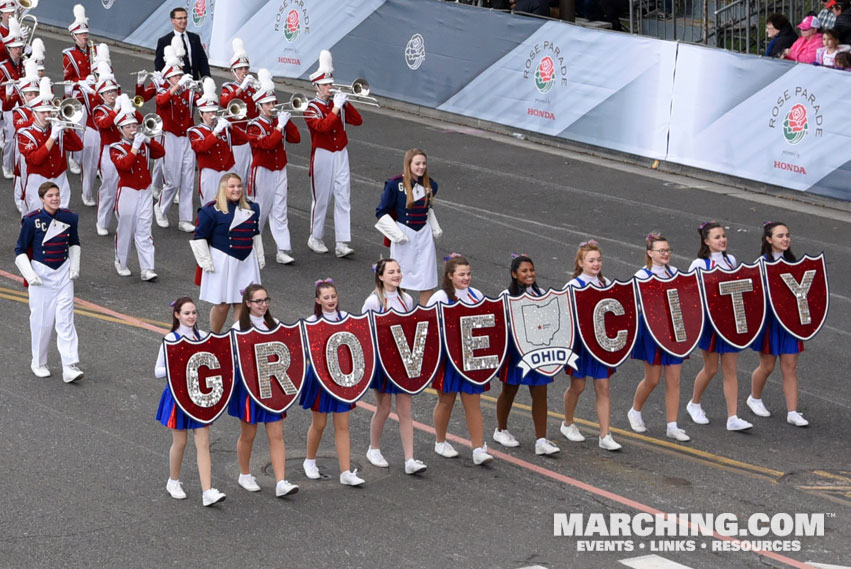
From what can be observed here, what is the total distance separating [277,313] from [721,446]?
516cm

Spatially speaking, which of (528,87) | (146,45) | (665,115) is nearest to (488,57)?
(528,87)

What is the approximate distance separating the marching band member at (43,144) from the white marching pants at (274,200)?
85.5 inches

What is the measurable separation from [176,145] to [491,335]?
8329mm

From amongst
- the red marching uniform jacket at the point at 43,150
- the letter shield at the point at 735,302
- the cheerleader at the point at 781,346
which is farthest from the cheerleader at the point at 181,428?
the red marching uniform jacket at the point at 43,150

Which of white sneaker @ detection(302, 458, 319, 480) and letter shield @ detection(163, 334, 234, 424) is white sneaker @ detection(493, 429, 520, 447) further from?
letter shield @ detection(163, 334, 234, 424)

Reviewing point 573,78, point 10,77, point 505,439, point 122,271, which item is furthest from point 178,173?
point 505,439

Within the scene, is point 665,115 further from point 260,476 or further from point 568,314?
point 260,476

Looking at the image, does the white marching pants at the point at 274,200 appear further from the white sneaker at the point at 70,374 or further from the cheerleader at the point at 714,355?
the cheerleader at the point at 714,355

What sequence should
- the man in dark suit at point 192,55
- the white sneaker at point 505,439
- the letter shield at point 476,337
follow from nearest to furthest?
the letter shield at point 476,337
the white sneaker at point 505,439
the man in dark suit at point 192,55

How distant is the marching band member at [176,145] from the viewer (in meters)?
17.9

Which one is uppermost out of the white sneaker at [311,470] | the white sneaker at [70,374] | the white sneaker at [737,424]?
the white sneaker at [70,374]

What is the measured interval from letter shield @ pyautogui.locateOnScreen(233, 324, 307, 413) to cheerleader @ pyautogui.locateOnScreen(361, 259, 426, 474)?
68 cm

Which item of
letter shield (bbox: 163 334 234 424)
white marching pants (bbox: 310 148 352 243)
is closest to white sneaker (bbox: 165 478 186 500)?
letter shield (bbox: 163 334 234 424)

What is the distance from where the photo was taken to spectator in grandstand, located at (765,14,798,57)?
2038cm
